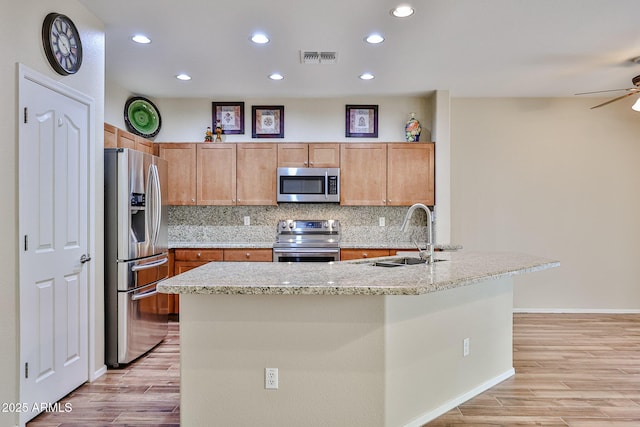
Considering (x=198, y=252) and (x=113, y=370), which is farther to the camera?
(x=198, y=252)

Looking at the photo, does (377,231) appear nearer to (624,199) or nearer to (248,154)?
(248,154)

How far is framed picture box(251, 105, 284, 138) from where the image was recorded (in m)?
5.08

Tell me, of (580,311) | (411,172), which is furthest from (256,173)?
(580,311)

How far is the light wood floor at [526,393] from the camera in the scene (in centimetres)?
240

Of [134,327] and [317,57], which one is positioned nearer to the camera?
[134,327]

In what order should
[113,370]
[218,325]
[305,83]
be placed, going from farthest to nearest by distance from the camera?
[305,83], [113,370], [218,325]

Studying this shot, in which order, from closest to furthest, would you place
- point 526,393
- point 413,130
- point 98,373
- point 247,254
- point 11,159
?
point 11,159
point 526,393
point 98,373
point 247,254
point 413,130

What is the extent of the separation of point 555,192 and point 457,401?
352 centimetres

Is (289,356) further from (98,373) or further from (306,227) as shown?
(306,227)

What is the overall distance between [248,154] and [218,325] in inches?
122

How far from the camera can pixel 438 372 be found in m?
2.43

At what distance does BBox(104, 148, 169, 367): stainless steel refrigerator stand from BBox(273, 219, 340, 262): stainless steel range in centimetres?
148

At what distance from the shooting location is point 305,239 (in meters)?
5.00

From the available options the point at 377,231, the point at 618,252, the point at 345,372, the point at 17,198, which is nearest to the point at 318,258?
the point at 377,231
